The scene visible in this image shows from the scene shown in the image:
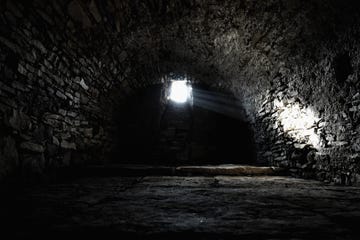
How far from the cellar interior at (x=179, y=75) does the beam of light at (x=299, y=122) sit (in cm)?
3

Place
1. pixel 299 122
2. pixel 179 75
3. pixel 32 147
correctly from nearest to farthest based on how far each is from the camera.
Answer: pixel 32 147, pixel 299 122, pixel 179 75

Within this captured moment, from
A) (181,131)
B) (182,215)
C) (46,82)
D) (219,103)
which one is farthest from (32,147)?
(219,103)

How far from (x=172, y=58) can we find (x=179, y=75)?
46.5 inches

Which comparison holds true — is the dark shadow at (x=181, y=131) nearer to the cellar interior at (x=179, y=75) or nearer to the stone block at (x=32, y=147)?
the cellar interior at (x=179, y=75)

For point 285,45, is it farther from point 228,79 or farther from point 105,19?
point 105,19

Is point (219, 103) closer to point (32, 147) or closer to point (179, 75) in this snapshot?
point (179, 75)

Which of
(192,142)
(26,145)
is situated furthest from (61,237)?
(192,142)

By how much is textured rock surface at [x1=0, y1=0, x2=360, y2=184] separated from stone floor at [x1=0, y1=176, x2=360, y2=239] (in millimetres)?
1059

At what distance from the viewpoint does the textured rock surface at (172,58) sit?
9.27ft

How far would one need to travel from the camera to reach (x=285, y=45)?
4.00 m

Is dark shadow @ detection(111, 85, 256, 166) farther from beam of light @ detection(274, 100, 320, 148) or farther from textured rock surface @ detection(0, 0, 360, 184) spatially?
beam of light @ detection(274, 100, 320, 148)

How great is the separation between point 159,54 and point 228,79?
2052 millimetres

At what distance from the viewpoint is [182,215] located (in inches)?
62.9

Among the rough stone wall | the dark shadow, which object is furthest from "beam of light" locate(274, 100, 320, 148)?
the rough stone wall
